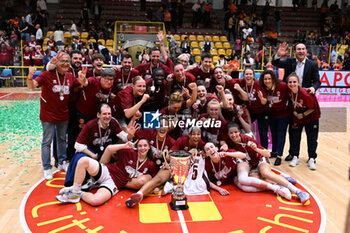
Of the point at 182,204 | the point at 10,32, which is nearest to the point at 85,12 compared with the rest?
the point at 10,32

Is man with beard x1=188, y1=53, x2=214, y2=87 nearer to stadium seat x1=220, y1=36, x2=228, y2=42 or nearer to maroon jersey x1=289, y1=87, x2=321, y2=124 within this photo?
maroon jersey x1=289, y1=87, x2=321, y2=124

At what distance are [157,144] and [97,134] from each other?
3.07ft

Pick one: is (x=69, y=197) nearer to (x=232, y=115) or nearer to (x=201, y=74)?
(x=232, y=115)

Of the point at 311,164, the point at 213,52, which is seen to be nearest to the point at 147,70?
the point at 311,164

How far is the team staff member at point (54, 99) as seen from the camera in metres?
5.08

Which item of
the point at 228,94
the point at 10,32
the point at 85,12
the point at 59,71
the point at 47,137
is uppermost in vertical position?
the point at 85,12

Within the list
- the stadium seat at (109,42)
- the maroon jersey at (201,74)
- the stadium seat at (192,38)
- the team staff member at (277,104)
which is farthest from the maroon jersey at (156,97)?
the stadium seat at (192,38)

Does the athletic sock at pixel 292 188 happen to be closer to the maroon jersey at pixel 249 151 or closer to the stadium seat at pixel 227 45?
the maroon jersey at pixel 249 151

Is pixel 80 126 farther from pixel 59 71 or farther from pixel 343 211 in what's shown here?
pixel 343 211

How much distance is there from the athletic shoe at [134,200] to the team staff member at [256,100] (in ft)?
9.68

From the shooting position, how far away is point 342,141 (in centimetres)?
767

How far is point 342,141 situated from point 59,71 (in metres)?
6.46

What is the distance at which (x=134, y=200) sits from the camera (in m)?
4.20

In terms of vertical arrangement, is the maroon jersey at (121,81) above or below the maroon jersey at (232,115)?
above
